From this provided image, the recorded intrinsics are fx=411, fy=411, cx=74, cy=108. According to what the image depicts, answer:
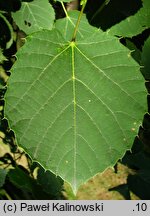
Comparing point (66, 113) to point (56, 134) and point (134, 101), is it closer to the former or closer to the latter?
point (56, 134)

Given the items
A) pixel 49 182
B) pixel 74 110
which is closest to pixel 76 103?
pixel 74 110

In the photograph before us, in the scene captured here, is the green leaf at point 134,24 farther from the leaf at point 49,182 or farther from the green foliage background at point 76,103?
the leaf at point 49,182

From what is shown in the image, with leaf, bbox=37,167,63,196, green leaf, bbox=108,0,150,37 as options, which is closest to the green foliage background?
green leaf, bbox=108,0,150,37

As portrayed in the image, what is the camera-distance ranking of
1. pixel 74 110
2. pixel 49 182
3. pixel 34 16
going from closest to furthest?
pixel 74 110
pixel 34 16
pixel 49 182

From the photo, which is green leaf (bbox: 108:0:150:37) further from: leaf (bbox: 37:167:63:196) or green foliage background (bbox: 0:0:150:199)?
leaf (bbox: 37:167:63:196)

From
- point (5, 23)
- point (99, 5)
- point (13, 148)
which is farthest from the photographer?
point (13, 148)

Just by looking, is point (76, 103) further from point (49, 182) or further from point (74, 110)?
point (49, 182)

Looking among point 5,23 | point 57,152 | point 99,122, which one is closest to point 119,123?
point 99,122
